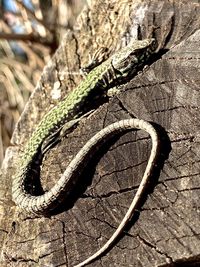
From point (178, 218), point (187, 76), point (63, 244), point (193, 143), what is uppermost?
point (187, 76)

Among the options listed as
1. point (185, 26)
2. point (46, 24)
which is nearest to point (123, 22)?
point (185, 26)

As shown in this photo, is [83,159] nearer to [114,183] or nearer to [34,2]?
[114,183]

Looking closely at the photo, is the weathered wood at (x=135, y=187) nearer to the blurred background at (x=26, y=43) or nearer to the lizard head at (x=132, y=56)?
the lizard head at (x=132, y=56)

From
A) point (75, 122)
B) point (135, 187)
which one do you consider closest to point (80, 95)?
point (75, 122)

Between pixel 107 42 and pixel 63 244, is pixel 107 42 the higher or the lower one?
the higher one

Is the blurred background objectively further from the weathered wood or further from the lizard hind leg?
the weathered wood

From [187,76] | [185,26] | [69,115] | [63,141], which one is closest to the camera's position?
[187,76]

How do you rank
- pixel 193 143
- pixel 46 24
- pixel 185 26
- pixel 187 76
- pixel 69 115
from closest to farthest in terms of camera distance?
pixel 193 143, pixel 187 76, pixel 185 26, pixel 69 115, pixel 46 24
